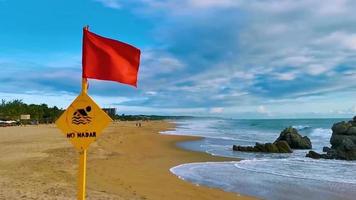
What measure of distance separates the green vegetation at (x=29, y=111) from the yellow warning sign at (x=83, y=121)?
94954mm

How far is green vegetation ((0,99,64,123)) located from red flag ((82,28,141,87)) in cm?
9501

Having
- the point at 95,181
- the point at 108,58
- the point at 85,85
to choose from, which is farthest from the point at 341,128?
the point at 85,85

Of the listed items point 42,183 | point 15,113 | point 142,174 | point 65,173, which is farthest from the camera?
point 15,113

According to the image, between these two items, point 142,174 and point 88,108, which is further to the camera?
point 142,174

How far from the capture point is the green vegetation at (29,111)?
99.9 m

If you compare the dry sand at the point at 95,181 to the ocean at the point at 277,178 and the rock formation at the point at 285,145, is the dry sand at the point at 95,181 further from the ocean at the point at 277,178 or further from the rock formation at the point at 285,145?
the rock formation at the point at 285,145

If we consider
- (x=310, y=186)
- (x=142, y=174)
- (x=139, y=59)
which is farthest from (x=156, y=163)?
(x=139, y=59)

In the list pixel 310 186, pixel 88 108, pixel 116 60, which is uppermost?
pixel 116 60

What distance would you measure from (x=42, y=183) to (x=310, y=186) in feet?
28.2

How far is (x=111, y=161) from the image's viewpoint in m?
20.0

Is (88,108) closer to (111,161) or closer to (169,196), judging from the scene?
(169,196)

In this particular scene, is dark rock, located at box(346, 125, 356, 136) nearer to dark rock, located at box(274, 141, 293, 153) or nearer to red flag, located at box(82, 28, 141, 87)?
dark rock, located at box(274, 141, 293, 153)

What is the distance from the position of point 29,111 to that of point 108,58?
10846 centimetres

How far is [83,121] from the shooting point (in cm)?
550
